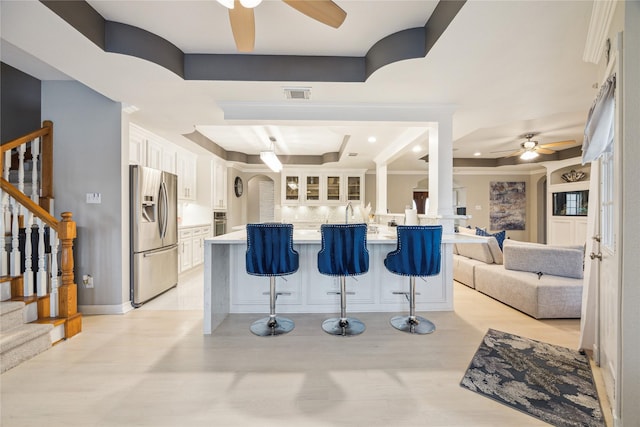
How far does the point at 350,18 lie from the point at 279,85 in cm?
89

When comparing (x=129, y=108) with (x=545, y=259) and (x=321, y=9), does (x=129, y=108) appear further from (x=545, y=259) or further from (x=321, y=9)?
(x=545, y=259)

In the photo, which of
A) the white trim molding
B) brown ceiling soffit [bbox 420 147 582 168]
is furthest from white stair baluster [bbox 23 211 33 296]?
brown ceiling soffit [bbox 420 147 582 168]

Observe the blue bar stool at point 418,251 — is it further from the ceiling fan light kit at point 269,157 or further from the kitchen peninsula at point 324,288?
the ceiling fan light kit at point 269,157


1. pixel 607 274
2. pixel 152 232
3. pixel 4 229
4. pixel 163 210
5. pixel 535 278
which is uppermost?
pixel 163 210

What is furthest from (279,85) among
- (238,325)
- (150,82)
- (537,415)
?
(537,415)

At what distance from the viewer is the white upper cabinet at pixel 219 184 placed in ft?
20.0

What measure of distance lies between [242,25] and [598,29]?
2215 mm

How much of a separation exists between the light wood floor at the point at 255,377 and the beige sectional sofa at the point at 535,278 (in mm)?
187

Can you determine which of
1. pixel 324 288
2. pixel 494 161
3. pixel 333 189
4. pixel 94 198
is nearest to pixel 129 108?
pixel 94 198

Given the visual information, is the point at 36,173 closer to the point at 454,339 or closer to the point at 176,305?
the point at 176,305

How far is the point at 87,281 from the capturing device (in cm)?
320

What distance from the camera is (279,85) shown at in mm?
2732

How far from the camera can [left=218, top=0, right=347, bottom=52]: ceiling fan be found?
152cm

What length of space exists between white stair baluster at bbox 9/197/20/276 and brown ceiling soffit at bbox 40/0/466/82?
61.6 inches
